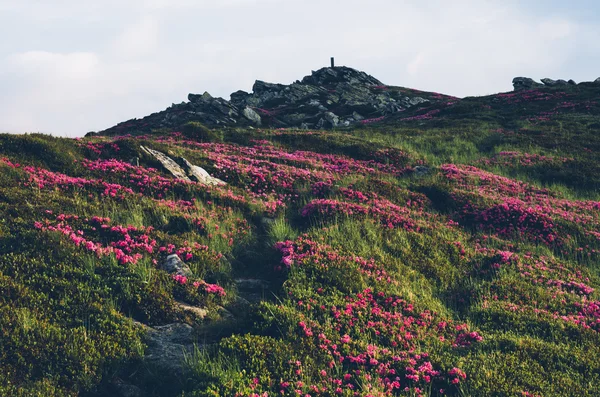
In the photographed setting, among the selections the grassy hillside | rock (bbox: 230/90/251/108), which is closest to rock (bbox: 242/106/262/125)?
rock (bbox: 230/90/251/108)

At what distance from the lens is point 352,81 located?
3590 inches

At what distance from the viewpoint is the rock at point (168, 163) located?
16.7 m

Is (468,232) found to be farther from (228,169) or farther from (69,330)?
(69,330)

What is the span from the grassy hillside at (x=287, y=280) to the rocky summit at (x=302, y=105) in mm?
32851

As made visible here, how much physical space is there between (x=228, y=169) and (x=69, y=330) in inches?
488

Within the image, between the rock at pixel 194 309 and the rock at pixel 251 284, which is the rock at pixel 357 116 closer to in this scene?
the rock at pixel 251 284

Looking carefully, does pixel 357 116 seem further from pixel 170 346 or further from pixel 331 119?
pixel 170 346

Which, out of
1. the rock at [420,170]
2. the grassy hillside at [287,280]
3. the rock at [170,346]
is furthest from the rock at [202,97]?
the rock at [170,346]

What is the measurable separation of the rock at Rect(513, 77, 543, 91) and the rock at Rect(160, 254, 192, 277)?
71.1 meters

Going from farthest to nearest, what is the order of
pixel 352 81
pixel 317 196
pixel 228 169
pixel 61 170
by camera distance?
pixel 352 81 < pixel 228 169 < pixel 317 196 < pixel 61 170

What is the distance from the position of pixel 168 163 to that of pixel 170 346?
11.0 metres

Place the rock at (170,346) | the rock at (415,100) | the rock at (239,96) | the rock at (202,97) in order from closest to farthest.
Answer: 1. the rock at (170,346)
2. the rock at (202,97)
3. the rock at (415,100)
4. the rock at (239,96)

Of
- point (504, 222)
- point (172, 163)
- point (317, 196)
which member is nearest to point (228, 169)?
point (172, 163)

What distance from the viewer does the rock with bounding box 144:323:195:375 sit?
7152mm
